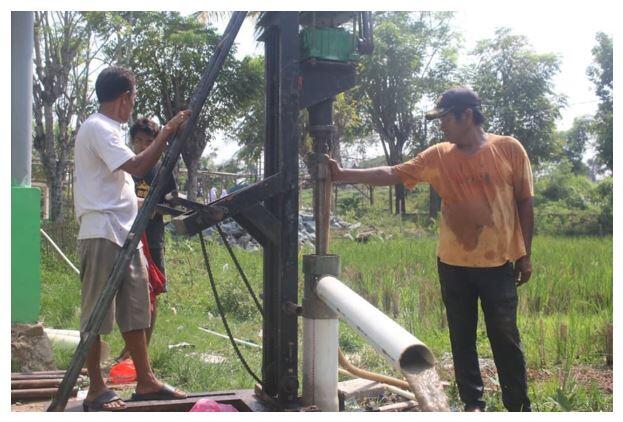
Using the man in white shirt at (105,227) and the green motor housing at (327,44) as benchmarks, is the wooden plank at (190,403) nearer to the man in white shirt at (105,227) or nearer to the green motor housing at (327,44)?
the man in white shirt at (105,227)

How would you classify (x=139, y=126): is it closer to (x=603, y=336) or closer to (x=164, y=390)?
(x=164, y=390)

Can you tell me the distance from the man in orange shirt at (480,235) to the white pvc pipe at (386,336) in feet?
2.68

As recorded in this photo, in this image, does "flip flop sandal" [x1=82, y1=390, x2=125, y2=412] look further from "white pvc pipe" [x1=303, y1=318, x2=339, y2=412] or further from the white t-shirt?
"white pvc pipe" [x1=303, y1=318, x2=339, y2=412]

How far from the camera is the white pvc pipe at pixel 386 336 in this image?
210cm

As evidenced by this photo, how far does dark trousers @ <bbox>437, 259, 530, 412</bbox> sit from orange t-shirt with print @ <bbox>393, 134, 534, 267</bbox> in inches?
3.0

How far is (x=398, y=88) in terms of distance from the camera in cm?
2356

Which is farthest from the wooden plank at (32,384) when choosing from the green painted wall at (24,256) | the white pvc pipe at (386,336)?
the white pvc pipe at (386,336)

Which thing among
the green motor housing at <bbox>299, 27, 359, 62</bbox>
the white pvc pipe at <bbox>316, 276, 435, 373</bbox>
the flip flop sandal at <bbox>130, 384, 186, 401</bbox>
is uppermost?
the green motor housing at <bbox>299, 27, 359, 62</bbox>

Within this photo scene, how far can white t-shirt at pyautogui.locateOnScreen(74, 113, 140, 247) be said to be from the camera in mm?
2905

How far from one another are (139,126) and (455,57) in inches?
874

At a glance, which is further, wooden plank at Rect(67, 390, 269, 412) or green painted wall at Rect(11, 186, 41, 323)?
green painted wall at Rect(11, 186, 41, 323)

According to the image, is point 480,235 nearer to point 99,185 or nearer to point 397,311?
point 99,185

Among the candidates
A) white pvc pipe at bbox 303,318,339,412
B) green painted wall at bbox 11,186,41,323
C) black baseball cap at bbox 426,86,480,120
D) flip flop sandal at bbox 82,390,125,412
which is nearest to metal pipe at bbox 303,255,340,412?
white pvc pipe at bbox 303,318,339,412

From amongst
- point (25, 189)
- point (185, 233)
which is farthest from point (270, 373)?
point (25, 189)
